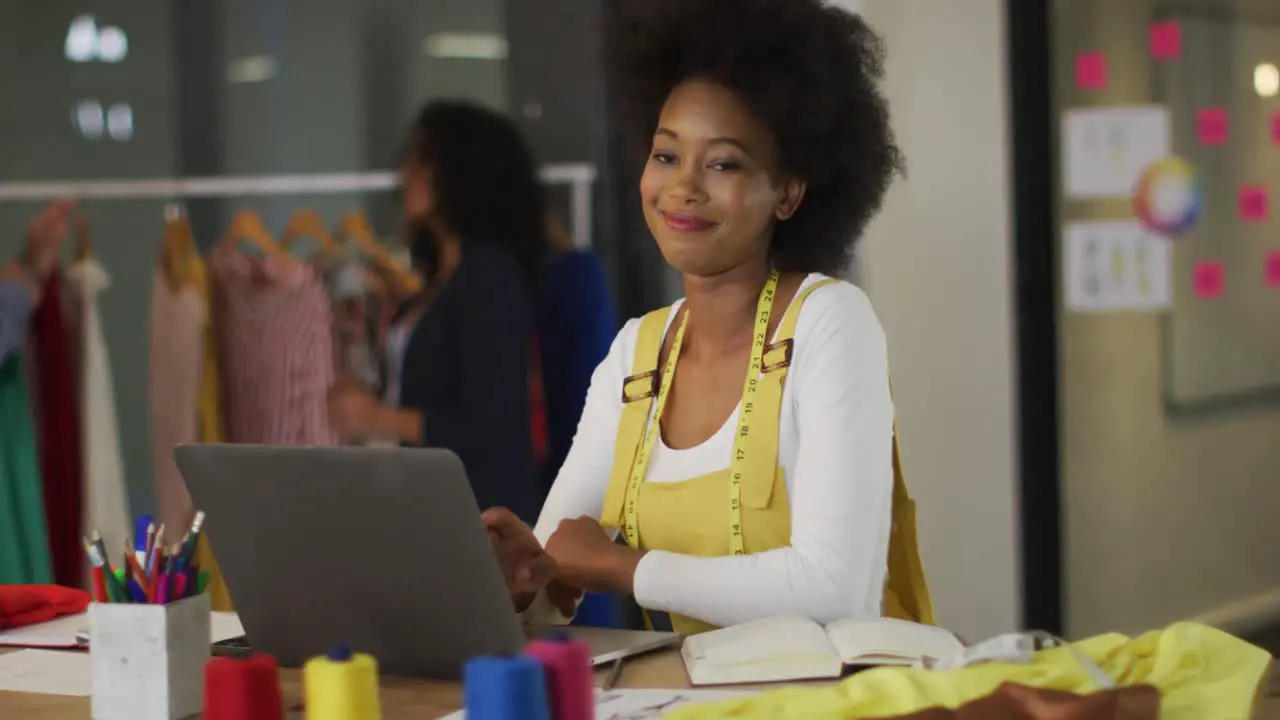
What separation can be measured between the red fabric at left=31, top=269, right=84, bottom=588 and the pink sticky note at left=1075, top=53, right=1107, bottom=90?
2320 mm

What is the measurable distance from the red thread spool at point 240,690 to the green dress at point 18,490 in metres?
2.18

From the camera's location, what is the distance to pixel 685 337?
7.03 feet

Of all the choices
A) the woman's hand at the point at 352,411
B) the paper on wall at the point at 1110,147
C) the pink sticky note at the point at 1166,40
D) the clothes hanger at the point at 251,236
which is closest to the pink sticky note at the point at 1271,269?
the paper on wall at the point at 1110,147

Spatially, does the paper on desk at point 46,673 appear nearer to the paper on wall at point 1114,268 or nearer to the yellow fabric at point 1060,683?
the yellow fabric at point 1060,683

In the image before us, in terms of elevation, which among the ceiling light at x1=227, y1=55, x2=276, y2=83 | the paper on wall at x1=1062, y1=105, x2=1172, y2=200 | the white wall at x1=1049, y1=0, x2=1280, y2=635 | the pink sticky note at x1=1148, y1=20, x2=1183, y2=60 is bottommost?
the white wall at x1=1049, y1=0, x2=1280, y2=635

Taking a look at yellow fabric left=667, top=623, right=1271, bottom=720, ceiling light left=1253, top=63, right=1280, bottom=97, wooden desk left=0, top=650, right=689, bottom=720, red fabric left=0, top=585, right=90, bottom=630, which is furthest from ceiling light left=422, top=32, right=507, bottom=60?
yellow fabric left=667, top=623, right=1271, bottom=720

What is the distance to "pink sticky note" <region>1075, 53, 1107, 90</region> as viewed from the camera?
3.90 meters

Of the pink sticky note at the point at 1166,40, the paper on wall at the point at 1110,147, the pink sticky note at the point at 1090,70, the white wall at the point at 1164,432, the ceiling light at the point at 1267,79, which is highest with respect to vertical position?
the pink sticky note at the point at 1166,40

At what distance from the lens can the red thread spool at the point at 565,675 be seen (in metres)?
1.10

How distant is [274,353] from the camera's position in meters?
3.46

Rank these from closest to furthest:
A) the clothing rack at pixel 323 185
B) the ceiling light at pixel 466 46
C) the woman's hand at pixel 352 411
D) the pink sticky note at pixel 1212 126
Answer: the woman's hand at pixel 352 411 → the clothing rack at pixel 323 185 → the pink sticky note at pixel 1212 126 → the ceiling light at pixel 466 46

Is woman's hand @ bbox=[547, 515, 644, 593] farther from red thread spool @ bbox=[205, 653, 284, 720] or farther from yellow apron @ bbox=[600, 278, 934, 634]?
red thread spool @ bbox=[205, 653, 284, 720]

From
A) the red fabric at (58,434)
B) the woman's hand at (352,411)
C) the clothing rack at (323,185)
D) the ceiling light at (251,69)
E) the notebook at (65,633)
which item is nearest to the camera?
the notebook at (65,633)

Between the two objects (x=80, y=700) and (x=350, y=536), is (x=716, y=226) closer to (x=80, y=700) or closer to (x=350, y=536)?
(x=350, y=536)
